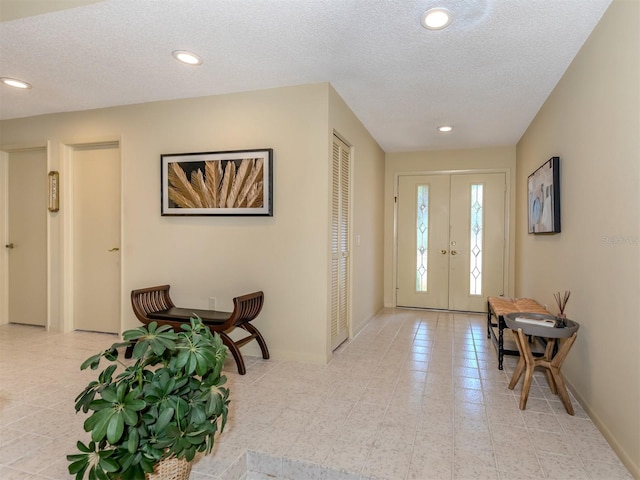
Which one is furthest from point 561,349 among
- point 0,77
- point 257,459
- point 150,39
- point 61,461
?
point 0,77

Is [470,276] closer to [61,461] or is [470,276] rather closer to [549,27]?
[549,27]

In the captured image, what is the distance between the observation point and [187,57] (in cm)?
264

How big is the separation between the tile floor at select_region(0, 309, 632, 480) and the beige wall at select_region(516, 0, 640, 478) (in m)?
0.24

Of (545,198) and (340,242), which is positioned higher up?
(545,198)

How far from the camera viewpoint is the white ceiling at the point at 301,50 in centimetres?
208

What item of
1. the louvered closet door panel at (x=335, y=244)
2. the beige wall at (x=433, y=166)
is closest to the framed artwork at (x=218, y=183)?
the louvered closet door panel at (x=335, y=244)

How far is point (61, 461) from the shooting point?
5.70 feet

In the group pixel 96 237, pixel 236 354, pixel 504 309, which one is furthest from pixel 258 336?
pixel 96 237

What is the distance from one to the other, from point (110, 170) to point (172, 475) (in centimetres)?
344

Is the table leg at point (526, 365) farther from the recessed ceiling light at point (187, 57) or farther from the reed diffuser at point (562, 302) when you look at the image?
the recessed ceiling light at point (187, 57)

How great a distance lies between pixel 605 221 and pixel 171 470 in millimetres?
2441

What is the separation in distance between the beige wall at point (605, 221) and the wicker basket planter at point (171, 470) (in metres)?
1.95

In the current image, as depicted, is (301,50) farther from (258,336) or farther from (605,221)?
(258,336)

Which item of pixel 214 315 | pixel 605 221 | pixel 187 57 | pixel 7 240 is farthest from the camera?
pixel 7 240
